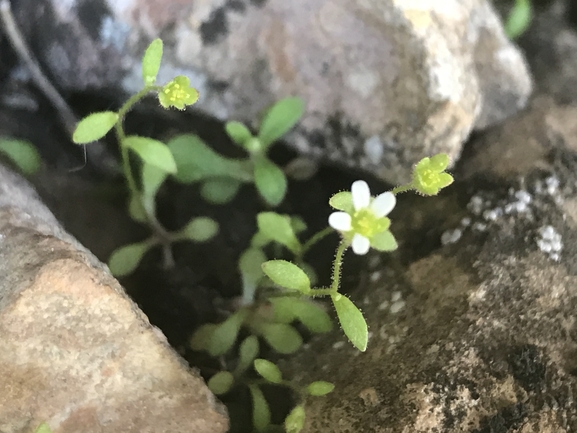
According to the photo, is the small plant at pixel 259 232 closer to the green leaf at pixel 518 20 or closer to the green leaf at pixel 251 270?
the green leaf at pixel 251 270

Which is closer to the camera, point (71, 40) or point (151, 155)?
point (151, 155)

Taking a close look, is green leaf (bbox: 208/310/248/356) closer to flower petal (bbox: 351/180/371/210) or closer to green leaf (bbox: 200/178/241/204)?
green leaf (bbox: 200/178/241/204)

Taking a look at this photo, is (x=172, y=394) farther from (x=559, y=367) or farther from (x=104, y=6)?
(x=104, y=6)

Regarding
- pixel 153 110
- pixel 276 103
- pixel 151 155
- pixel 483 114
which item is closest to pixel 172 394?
pixel 151 155

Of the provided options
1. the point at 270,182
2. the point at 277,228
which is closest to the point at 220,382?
the point at 277,228

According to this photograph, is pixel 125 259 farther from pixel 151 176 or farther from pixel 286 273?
pixel 286 273

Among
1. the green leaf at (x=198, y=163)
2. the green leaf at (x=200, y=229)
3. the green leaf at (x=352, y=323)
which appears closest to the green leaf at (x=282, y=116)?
the green leaf at (x=198, y=163)
